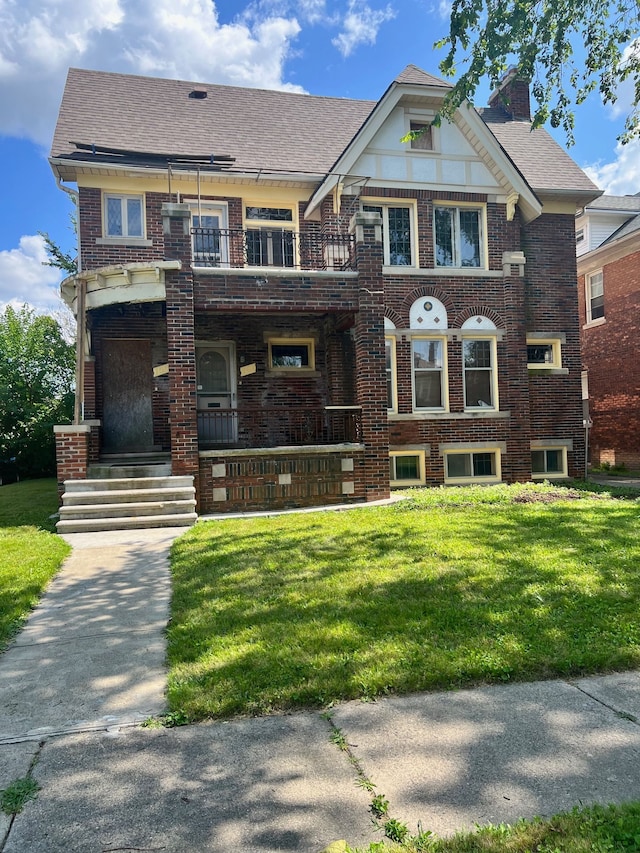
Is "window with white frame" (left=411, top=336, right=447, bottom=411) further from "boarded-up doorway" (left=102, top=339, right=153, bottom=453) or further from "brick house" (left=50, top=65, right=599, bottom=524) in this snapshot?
"boarded-up doorway" (left=102, top=339, right=153, bottom=453)

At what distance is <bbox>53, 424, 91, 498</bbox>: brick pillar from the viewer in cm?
1004

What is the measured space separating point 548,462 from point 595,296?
8749 millimetres

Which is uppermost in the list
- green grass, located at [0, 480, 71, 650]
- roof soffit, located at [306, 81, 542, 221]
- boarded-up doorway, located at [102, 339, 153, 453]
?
roof soffit, located at [306, 81, 542, 221]

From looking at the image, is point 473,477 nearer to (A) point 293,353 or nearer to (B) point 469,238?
(A) point 293,353

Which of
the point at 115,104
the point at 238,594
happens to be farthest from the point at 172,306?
the point at 115,104

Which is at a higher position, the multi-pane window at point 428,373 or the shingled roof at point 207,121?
the shingled roof at point 207,121

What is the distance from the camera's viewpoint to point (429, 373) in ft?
46.6

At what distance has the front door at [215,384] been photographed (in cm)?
1370

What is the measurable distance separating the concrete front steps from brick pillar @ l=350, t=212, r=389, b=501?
342cm

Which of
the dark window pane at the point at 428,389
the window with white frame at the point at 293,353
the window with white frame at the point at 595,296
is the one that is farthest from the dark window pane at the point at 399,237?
the window with white frame at the point at 595,296

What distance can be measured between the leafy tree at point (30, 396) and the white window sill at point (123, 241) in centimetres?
873

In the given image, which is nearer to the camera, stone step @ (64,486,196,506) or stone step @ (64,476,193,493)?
stone step @ (64,486,196,506)

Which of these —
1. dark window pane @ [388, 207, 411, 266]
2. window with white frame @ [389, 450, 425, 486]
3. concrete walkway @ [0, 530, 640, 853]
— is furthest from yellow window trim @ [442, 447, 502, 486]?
concrete walkway @ [0, 530, 640, 853]

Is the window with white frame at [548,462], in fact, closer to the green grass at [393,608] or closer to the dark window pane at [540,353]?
the dark window pane at [540,353]
